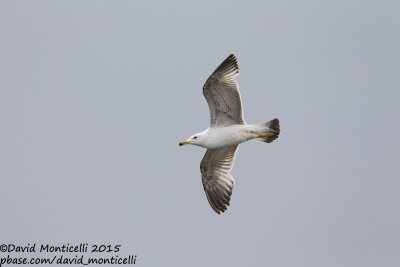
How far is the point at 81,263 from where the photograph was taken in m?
18.9

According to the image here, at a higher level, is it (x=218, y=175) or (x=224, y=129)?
(x=224, y=129)

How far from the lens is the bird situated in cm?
1786

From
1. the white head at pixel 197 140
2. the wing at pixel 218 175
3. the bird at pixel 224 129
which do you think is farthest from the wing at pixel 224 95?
the wing at pixel 218 175

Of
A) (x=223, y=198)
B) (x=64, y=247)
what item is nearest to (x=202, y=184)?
(x=223, y=198)

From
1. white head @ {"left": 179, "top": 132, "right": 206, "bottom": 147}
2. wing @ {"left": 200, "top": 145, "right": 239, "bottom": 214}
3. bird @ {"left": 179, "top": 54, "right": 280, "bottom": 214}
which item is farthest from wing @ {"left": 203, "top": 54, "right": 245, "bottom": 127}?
wing @ {"left": 200, "top": 145, "right": 239, "bottom": 214}

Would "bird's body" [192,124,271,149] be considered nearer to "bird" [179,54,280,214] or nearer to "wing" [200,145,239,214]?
"bird" [179,54,280,214]

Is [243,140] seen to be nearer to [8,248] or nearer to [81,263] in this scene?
[81,263]

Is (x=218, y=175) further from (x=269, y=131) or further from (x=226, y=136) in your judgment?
(x=269, y=131)

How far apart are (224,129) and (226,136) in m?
0.16

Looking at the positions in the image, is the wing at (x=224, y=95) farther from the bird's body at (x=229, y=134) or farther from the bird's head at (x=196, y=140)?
the bird's head at (x=196, y=140)

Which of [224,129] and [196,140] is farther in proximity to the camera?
[196,140]

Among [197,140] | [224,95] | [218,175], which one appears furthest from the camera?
[218,175]

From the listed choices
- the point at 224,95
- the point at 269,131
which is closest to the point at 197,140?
the point at 224,95

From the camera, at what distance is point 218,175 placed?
19.1 metres
